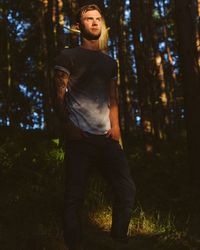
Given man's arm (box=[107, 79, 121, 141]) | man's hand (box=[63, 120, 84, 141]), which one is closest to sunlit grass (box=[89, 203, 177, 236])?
man's arm (box=[107, 79, 121, 141])

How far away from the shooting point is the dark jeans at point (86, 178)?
13.8ft

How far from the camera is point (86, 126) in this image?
4.26 m

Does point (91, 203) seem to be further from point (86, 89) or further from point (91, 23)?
point (91, 23)

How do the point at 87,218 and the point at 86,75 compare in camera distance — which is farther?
the point at 87,218

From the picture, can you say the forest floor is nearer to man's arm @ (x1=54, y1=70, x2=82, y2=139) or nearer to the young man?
the young man

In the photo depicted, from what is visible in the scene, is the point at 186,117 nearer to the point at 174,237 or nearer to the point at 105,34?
the point at 105,34

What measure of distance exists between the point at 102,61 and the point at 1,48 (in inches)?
1057

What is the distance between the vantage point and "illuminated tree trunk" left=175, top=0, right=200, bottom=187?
1002 cm

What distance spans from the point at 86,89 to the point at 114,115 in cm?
42

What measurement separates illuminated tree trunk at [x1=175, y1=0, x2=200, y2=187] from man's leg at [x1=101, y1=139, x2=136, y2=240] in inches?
227

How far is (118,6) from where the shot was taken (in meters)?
27.9

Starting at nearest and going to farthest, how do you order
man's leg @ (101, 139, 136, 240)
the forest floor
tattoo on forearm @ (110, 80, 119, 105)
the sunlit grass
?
man's leg @ (101, 139, 136, 240) < tattoo on forearm @ (110, 80, 119, 105) < the forest floor < the sunlit grass

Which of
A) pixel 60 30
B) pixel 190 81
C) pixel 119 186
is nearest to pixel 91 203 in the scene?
pixel 119 186

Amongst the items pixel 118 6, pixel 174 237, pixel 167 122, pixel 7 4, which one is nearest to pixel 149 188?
pixel 174 237
